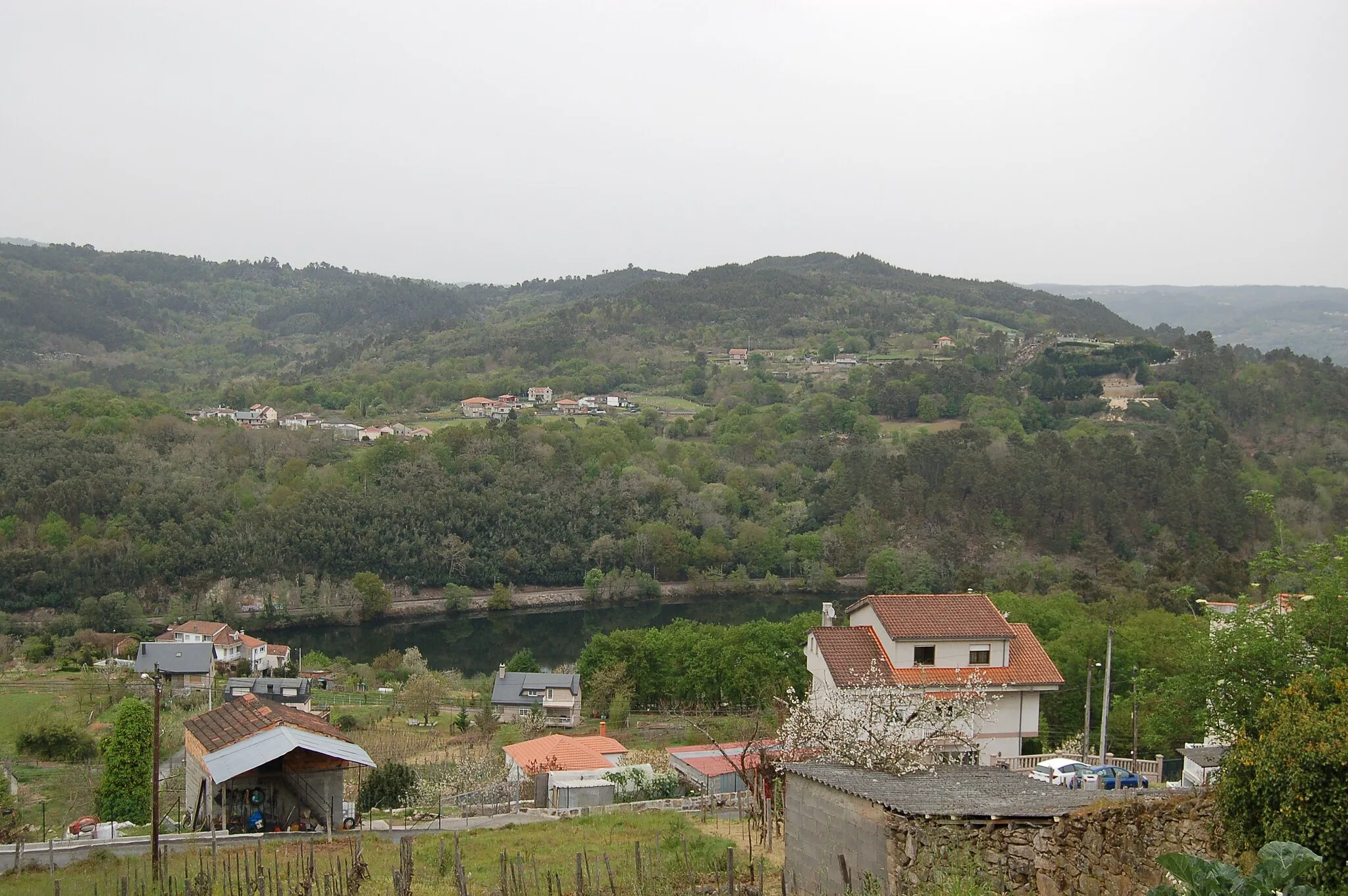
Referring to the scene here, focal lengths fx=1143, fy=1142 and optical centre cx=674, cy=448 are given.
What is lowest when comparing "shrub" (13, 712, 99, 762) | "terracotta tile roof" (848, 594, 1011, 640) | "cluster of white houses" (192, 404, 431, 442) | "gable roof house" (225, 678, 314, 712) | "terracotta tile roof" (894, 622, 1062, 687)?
"gable roof house" (225, 678, 314, 712)

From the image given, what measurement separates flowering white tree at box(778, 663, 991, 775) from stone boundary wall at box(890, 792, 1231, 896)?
197 cm

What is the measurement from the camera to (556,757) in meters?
17.5

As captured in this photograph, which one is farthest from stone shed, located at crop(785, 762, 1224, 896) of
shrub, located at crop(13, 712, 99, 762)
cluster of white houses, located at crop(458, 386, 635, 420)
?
cluster of white houses, located at crop(458, 386, 635, 420)

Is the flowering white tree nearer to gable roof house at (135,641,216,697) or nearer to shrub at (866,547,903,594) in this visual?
gable roof house at (135,641,216,697)

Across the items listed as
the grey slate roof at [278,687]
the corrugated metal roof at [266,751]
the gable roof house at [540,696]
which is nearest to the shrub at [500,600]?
the gable roof house at [540,696]

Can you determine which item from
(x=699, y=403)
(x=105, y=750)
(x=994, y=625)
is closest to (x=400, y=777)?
(x=105, y=750)

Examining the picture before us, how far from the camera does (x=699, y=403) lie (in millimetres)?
92812

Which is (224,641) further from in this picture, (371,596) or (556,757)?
(556,757)

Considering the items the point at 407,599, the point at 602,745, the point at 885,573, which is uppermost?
the point at 602,745

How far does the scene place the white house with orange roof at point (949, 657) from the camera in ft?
54.4

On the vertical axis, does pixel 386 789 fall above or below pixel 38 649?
above

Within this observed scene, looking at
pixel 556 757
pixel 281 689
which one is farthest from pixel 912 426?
pixel 556 757

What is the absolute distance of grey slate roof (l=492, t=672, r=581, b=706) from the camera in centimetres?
2967

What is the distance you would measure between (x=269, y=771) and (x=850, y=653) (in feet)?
26.8
